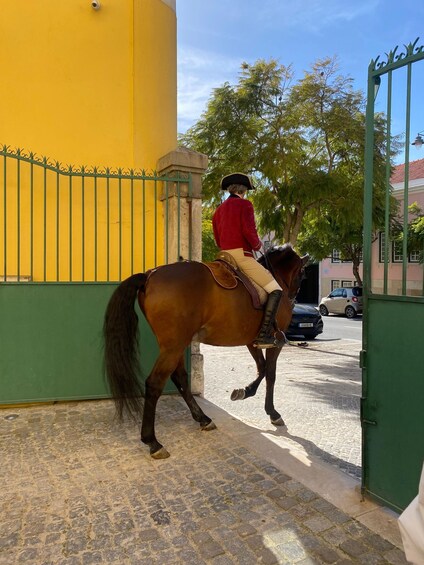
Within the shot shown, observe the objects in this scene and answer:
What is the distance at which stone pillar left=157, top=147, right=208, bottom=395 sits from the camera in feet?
18.4

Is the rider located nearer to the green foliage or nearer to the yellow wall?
the green foliage

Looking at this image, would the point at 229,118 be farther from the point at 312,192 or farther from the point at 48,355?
the point at 48,355

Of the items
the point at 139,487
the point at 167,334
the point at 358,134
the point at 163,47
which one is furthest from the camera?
the point at 358,134

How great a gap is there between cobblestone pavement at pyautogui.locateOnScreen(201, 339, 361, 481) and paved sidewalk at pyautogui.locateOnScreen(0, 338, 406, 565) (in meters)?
0.48

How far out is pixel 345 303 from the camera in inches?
961

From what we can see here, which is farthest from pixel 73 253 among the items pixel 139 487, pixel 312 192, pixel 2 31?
pixel 312 192

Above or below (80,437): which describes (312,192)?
above

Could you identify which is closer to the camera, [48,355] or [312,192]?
[48,355]

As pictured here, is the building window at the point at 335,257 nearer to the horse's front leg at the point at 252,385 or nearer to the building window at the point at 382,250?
the building window at the point at 382,250

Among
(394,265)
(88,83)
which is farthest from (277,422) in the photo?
(88,83)

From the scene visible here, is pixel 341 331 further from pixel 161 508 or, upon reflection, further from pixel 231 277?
pixel 161 508

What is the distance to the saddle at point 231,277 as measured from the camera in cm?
427

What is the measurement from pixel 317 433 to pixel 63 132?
488 centimetres

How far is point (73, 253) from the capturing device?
18.0 feet
